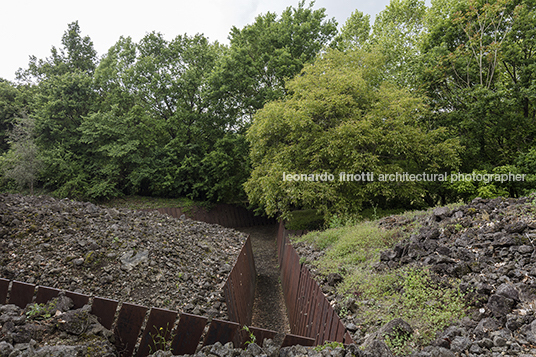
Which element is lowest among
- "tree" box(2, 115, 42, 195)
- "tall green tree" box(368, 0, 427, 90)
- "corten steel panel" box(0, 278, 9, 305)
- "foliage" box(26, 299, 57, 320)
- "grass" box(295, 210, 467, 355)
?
"corten steel panel" box(0, 278, 9, 305)

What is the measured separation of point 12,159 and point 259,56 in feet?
53.9

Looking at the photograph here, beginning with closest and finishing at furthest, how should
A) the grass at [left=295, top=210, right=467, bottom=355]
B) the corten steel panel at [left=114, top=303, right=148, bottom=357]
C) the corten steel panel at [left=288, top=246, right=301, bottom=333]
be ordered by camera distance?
1. the grass at [left=295, top=210, right=467, bottom=355]
2. the corten steel panel at [left=114, top=303, right=148, bottom=357]
3. the corten steel panel at [left=288, top=246, right=301, bottom=333]

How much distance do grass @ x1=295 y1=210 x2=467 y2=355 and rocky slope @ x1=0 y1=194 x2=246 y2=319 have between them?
256cm

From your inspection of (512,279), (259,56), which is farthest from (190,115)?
(512,279)

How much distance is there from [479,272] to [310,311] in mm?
2984

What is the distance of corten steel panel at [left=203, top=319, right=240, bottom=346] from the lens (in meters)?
4.23

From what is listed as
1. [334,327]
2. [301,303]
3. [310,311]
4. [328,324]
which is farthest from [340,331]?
[301,303]

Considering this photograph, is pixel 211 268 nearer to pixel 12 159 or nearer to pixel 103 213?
pixel 103 213

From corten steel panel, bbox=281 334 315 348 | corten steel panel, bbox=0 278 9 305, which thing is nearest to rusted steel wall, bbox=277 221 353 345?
corten steel panel, bbox=281 334 315 348

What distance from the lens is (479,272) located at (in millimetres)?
4078

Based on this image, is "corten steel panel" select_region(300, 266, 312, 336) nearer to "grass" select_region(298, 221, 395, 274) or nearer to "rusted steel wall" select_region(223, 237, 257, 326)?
"grass" select_region(298, 221, 395, 274)

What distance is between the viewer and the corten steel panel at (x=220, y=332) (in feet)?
13.9

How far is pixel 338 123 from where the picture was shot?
12.0m

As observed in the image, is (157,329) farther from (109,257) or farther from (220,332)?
(109,257)
